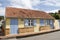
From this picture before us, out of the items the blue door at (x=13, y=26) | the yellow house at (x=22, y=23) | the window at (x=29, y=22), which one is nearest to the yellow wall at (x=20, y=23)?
the yellow house at (x=22, y=23)

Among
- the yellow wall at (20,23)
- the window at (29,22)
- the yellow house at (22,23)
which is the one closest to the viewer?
the yellow house at (22,23)

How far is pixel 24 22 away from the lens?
80.7ft

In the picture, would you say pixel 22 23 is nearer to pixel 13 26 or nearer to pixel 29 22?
pixel 29 22

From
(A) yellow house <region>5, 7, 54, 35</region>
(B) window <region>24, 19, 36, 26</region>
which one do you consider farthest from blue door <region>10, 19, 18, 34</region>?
(B) window <region>24, 19, 36, 26</region>

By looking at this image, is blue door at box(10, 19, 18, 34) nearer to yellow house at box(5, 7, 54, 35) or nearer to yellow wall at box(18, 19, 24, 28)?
yellow house at box(5, 7, 54, 35)

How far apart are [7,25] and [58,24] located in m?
16.6

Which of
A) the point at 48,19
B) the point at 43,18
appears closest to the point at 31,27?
the point at 43,18

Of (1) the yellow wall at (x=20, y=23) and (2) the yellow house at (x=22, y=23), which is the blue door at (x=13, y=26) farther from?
(1) the yellow wall at (x=20, y=23)

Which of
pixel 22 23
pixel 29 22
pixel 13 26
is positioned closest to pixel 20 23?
Answer: pixel 22 23

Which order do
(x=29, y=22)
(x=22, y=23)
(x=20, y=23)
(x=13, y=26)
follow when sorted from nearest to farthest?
(x=13, y=26)
(x=20, y=23)
(x=22, y=23)
(x=29, y=22)

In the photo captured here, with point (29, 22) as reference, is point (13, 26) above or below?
below

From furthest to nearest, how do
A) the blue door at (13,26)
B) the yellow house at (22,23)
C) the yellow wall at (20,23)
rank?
1. the yellow wall at (20,23)
2. the blue door at (13,26)
3. the yellow house at (22,23)

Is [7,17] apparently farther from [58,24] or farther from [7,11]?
[58,24]

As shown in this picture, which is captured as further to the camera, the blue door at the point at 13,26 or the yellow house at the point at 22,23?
the blue door at the point at 13,26
